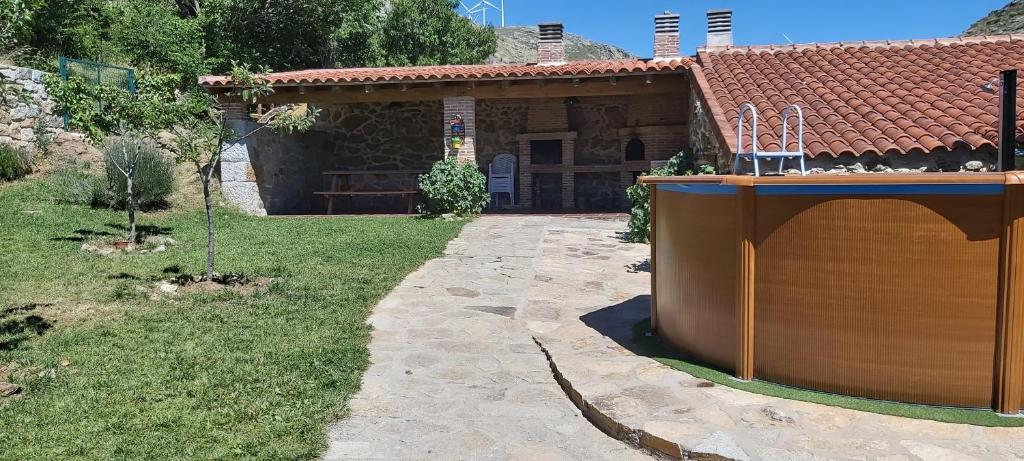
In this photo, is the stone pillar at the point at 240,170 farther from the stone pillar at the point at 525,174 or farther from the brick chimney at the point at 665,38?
the brick chimney at the point at 665,38

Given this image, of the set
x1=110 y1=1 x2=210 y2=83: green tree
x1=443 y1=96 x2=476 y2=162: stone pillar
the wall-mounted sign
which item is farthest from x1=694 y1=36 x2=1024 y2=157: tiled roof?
x1=110 y1=1 x2=210 y2=83: green tree

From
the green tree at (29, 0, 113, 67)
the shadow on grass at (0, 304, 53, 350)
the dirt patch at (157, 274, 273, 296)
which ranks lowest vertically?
the shadow on grass at (0, 304, 53, 350)

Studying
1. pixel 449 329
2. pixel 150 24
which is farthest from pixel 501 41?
pixel 449 329

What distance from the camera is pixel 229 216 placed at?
12406mm

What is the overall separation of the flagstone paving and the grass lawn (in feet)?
0.92

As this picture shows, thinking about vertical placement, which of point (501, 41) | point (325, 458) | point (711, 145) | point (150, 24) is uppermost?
point (501, 41)

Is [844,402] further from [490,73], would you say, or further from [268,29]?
[268,29]

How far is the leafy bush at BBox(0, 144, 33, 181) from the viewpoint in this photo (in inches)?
449

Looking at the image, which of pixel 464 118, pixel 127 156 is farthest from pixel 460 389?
pixel 464 118

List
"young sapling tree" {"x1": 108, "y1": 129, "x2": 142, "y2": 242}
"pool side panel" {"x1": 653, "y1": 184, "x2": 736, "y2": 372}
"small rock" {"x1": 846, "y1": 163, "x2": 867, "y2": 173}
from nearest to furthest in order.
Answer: "pool side panel" {"x1": 653, "y1": 184, "x2": 736, "y2": 372}
"small rock" {"x1": 846, "y1": 163, "x2": 867, "y2": 173}
"young sapling tree" {"x1": 108, "y1": 129, "x2": 142, "y2": 242}

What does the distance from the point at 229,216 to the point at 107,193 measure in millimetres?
2085

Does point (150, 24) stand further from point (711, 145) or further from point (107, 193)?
point (711, 145)

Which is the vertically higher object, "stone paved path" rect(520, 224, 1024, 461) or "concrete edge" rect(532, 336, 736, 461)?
"stone paved path" rect(520, 224, 1024, 461)

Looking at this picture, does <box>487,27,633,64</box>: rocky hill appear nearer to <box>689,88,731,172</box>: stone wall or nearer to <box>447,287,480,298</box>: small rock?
<box>689,88,731,172</box>: stone wall
